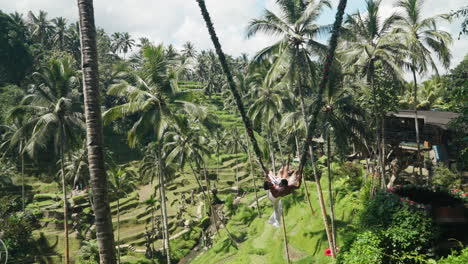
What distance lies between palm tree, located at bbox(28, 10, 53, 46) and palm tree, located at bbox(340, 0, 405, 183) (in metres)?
58.8

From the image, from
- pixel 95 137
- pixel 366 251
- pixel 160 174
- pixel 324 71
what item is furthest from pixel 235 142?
pixel 95 137

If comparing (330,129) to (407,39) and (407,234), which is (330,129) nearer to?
(407,39)

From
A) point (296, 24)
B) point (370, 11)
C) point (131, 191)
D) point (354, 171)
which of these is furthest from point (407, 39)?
point (131, 191)

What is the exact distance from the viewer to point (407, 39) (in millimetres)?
14062

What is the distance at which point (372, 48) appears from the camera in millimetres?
15406

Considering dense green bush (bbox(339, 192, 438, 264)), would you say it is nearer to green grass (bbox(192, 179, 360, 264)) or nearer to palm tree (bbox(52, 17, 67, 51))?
green grass (bbox(192, 179, 360, 264))

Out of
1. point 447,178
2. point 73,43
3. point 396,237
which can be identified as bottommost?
point 447,178

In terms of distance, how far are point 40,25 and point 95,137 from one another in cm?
6475

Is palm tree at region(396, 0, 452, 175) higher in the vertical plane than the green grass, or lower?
higher

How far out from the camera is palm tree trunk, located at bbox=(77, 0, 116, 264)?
14.0 feet

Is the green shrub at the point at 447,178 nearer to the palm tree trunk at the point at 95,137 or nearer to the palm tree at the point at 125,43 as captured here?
the palm tree trunk at the point at 95,137

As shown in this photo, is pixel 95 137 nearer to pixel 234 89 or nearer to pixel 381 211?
pixel 234 89

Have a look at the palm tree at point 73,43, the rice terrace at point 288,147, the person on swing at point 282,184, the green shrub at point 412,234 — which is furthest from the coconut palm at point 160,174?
the palm tree at point 73,43

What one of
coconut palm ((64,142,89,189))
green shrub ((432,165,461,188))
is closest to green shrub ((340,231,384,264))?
green shrub ((432,165,461,188))
